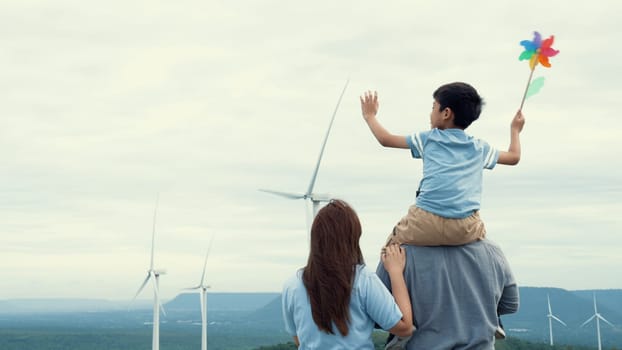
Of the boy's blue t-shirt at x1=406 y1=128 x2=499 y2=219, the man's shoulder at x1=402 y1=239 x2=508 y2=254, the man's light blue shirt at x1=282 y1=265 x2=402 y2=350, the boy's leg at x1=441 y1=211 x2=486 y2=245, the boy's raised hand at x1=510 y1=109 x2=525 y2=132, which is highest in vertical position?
the boy's raised hand at x1=510 y1=109 x2=525 y2=132

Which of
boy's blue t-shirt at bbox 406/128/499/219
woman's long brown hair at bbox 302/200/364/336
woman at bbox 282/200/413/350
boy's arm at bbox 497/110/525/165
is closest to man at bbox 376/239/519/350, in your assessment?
woman at bbox 282/200/413/350

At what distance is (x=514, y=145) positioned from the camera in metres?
6.88

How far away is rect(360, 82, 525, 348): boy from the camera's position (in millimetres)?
6285

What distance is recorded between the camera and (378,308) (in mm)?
6031

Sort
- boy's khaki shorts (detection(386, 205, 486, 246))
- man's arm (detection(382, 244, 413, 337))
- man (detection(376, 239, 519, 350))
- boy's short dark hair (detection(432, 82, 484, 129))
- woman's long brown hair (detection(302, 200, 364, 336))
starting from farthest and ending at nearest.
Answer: boy's short dark hair (detection(432, 82, 484, 129)), man (detection(376, 239, 519, 350)), boy's khaki shorts (detection(386, 205, 486, 246)), man's arm (detection(382, 244, 413, 337)), woman's long brown hair (detection(302, 200, 364, 336))

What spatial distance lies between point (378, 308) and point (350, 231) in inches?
21.2

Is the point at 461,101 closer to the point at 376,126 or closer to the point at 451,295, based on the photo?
the point at 376,126

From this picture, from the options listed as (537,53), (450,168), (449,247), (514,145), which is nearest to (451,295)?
(449,247)

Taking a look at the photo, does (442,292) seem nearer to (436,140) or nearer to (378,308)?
(378,308)

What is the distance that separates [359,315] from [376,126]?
130cm

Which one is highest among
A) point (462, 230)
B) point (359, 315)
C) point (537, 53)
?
point (537, 53)

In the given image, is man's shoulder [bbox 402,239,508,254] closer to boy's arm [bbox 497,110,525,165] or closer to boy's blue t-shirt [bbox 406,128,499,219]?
boy's blue t-shirt [bbox 406,128,499,219]

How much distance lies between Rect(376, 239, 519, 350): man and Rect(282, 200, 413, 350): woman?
240mm

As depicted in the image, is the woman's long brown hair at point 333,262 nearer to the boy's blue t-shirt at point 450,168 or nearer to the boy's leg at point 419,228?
the boy's leg at point 419,228
